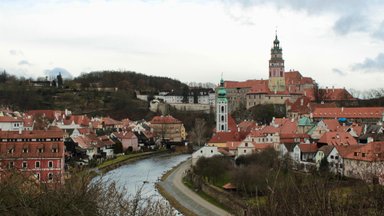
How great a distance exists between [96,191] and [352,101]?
5331 centimetres

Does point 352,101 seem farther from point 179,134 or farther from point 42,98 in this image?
point 42,98

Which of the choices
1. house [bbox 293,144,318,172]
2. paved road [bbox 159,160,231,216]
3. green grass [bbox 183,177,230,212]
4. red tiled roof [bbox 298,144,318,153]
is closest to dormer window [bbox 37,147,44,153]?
paved road [bbox 159,160,231,216]

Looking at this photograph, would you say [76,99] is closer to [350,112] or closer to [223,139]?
[350,112]

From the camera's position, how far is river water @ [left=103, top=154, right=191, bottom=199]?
87.9 feet

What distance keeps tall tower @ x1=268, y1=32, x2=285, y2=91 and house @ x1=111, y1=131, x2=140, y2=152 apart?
72.4ft

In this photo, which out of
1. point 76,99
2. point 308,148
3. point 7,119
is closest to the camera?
point 308,148

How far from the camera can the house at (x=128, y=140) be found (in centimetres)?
4678

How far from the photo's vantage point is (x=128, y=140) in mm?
47406

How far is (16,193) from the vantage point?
7.29 metres

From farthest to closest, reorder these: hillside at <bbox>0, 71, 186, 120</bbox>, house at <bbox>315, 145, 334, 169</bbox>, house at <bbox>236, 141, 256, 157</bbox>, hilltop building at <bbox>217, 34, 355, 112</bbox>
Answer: hillside at <bbox>0, 71, 186, 120</bbox> → hilltop building at <bbox>217, 34, 355, 112</bbox> → house at <bbox>236, 141, 256, 157</bbox> → house at <bbox>315, 145, 334, 169</bbox>

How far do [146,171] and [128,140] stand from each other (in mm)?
14687

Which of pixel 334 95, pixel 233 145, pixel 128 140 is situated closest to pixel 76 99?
pixel 128 140

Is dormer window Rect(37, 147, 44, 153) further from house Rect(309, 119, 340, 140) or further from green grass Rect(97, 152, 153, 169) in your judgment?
house Rect(309, 119, 340, 140)

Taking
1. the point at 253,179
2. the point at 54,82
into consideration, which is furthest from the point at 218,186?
the point at 54,82
